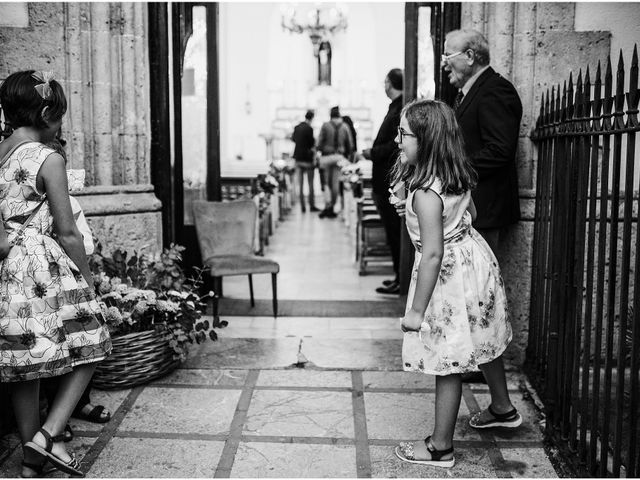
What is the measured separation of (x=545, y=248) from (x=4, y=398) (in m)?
2.46

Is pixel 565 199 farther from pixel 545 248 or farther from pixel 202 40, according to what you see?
pixel 202 40

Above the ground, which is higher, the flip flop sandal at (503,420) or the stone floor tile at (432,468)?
the flip flop sandal at (503,420)

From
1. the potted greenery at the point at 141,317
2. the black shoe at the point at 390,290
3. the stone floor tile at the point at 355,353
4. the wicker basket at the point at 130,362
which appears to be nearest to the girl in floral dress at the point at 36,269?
the potted greenery at the point at 141,317

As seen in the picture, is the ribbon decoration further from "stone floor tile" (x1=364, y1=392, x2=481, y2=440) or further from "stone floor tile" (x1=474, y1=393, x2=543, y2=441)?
"stone floor tile" (x1=474, y1=393, x2=543, y2=441)

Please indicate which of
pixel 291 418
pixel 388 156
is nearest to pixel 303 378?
pixel 291 418

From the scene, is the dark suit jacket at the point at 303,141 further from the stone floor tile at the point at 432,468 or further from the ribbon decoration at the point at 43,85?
the ribbon decoration at the point at 43,85

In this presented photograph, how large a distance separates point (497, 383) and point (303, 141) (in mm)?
10957

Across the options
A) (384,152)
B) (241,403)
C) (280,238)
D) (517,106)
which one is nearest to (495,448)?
(241,403)

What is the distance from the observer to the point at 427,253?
111 inches

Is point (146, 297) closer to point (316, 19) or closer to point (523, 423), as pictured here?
point (523, 423)

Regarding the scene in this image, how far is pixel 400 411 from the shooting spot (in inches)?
146

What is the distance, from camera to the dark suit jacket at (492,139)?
381 cm

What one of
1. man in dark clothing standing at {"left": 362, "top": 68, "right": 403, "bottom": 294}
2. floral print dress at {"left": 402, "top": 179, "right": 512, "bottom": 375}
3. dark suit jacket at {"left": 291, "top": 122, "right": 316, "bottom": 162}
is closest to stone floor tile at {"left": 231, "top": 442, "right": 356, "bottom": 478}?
floral print dress at {"left": 402, "top": 179, "right": 512, "bottom": 375}

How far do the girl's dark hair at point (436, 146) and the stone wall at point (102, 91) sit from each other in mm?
2223
